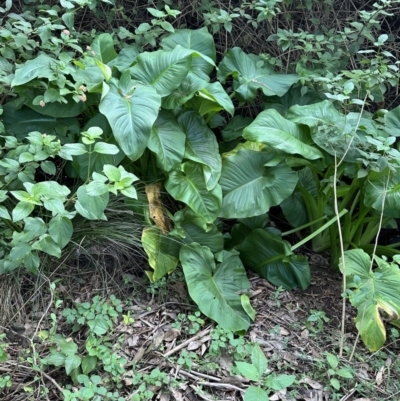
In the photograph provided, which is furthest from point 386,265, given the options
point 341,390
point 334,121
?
point 334,121

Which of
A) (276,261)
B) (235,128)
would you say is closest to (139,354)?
(276,261)

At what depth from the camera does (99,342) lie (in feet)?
5.06

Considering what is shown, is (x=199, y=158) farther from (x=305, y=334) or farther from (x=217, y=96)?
(x=305, y=334)

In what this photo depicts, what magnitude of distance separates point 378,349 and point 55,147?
1.43 meters

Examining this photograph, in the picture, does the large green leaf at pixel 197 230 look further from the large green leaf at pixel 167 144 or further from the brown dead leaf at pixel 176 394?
the brown dead leaf at pixel 176 394

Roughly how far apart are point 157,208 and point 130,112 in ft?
1.59

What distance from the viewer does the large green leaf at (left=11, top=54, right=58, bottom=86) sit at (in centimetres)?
173

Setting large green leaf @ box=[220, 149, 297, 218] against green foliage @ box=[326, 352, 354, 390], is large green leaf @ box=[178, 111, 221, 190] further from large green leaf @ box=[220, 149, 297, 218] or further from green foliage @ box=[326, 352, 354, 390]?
green foliage @ box=[326, 352, 354, 390]

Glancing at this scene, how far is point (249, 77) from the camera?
2.29 metres

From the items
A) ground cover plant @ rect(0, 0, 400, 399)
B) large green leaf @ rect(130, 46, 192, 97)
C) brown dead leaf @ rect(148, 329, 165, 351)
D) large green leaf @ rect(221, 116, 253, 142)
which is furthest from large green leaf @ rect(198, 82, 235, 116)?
brown dead leaf @ rect(148, 329, 165, 351)

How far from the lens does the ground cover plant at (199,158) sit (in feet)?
5.47

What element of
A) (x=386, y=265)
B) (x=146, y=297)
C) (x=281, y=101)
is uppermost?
(x=281, y=101)

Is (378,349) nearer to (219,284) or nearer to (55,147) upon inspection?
(219,284)

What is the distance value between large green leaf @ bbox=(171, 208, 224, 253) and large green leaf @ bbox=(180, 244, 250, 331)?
6 centimetres
